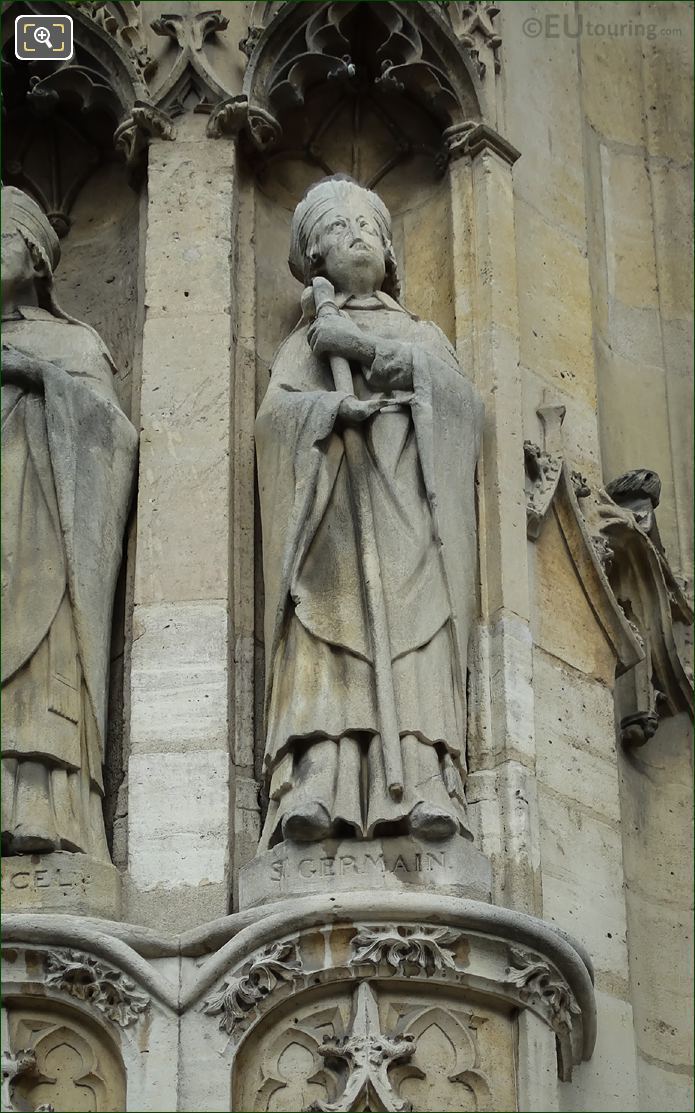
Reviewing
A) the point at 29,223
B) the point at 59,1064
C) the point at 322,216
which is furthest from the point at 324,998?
the point at 29,223

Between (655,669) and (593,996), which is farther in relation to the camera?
(655,669)

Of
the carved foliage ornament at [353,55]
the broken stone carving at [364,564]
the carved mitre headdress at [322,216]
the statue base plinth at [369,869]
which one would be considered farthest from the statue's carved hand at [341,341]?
the statue base plinth at [369,869]

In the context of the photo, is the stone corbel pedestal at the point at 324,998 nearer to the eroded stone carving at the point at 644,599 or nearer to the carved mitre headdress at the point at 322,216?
the eroded stone carving at the point at 644,599

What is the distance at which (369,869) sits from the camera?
793 cm

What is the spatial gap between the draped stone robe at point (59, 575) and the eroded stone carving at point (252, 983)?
0.64m

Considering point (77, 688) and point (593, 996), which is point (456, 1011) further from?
point (77, 688)

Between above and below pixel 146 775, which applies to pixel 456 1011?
below

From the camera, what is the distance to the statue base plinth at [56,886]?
26.3 ft

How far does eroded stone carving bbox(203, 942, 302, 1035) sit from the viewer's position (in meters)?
7.76

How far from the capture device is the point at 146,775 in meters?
8.30

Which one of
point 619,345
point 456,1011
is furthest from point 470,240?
point 456,1011

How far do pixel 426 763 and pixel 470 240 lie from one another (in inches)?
78.7

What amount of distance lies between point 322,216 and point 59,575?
1407 mm

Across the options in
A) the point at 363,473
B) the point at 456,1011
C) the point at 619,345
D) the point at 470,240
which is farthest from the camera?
the point at 619,345
